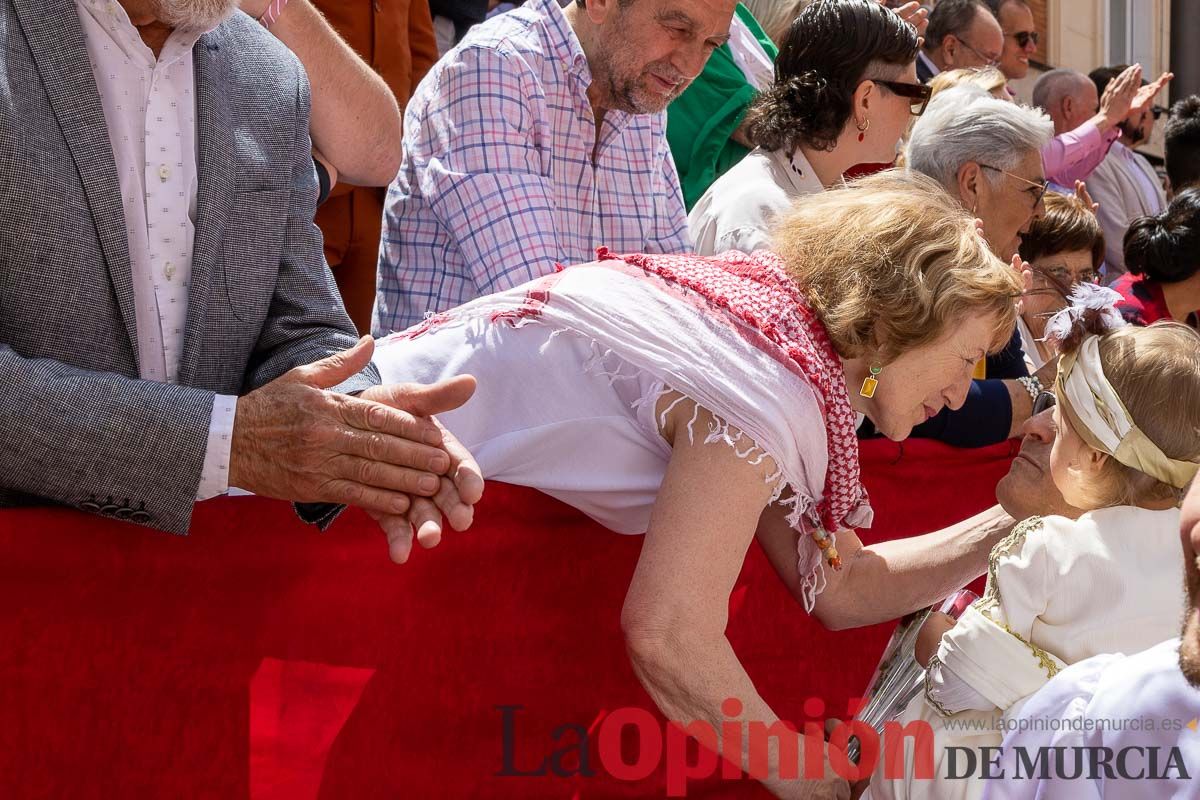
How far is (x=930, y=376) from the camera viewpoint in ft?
8.78

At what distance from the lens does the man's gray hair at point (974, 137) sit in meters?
4.41

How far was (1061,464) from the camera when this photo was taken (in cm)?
272

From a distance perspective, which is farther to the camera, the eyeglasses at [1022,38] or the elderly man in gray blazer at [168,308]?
the eyeglasses at [1022,38]

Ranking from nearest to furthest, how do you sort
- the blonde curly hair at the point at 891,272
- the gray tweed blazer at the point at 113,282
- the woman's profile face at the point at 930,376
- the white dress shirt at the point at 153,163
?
the gray tweed blazer at the point at 113,282, the white dress shirt at the point at 153,163, the blonde curly hair at the point at 891,272, the woman's profile face at the point at 930,376

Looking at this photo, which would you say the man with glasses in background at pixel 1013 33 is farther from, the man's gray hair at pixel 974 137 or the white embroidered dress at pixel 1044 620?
the white embroidered dress at pixel 1044 620

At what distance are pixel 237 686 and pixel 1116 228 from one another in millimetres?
5889

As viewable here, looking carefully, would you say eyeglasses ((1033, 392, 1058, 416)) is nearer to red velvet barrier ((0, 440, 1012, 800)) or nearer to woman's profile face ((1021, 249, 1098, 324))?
woman's profile face ((1021, 249, 1098, 324))

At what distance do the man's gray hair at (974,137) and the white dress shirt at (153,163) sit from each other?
276cm

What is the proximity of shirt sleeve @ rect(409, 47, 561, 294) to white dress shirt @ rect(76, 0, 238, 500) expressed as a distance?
3.41 feet

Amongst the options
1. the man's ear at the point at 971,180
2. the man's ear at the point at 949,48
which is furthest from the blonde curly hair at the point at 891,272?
the man's ear at the point at 949,48

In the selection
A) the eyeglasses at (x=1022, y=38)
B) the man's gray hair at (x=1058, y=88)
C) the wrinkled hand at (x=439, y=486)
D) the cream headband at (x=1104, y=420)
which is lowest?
the man's gray hair at (x=1058, y=88)

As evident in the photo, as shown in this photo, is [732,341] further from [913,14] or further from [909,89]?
[913,14]

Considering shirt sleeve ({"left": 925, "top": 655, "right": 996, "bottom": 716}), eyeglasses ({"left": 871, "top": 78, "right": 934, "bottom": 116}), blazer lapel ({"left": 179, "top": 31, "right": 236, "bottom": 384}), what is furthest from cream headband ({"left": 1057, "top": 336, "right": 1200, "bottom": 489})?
blazer lapel ({"left": 179, "top": 31, "right": 236, "bottom": 384})

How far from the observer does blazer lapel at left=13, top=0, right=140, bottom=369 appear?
84.4 inches
